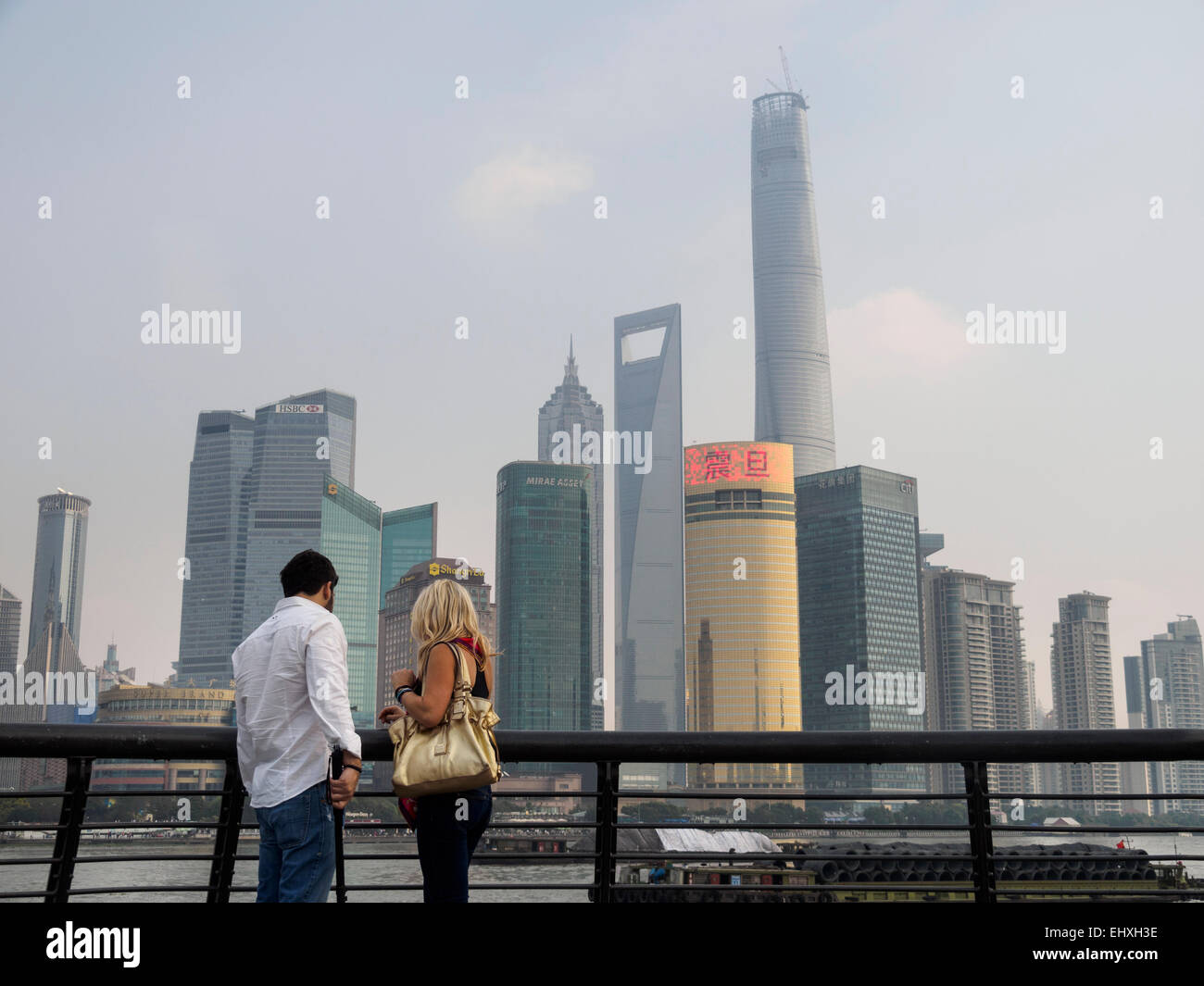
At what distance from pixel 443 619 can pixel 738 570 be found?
499 feet

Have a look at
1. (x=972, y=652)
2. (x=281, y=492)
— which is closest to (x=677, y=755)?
(x=972, y=652)

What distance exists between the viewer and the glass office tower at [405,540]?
177 meters

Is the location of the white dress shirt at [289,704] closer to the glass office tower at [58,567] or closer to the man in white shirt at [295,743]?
the man in white shirt at [295,743]

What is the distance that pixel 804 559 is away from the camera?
158125mm

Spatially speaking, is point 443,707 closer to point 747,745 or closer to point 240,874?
point 747,745

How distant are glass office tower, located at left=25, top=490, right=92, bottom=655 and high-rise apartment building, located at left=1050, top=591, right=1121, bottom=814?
135851 millimetres

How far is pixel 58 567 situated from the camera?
158 meters
